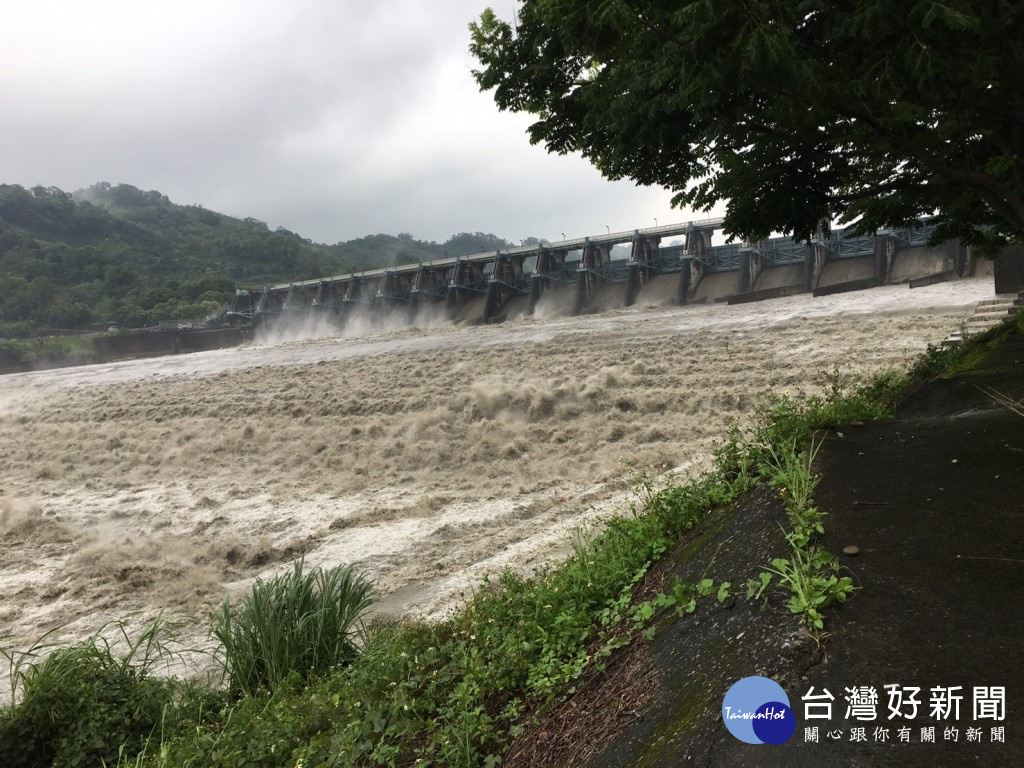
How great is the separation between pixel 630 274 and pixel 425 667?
2527 centimetres

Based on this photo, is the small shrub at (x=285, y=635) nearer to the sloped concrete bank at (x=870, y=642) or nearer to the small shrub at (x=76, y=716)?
the small shrub at (x=76, y=716)

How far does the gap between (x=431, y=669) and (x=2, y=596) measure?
695 cm

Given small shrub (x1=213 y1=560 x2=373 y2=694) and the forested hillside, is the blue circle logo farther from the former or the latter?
the forested hillside

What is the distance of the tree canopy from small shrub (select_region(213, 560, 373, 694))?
3594 millimetres

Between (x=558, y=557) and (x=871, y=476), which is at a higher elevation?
(x=871, y=476)

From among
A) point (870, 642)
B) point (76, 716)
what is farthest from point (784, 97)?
point (76, 716)

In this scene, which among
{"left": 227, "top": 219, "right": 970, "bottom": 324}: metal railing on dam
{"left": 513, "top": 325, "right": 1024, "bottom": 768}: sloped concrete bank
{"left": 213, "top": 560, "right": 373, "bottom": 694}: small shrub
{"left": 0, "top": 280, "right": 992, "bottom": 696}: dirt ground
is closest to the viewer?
{"left": 513, "top": 325, "right": 1024, "bottom": 768}: sloped concrete bank

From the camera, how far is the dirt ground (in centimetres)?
809

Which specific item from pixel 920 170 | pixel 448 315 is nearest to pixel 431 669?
pixel 920 170

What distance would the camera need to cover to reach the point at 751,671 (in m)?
2.12

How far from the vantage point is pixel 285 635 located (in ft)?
15.6

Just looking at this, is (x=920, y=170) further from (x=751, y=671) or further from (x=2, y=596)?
(x=2, y=596)

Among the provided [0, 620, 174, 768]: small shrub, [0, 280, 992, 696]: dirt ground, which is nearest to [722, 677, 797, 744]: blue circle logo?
[0, 620, 174, 768]: small shrub

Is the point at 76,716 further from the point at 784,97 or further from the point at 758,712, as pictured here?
the point at 784,97
